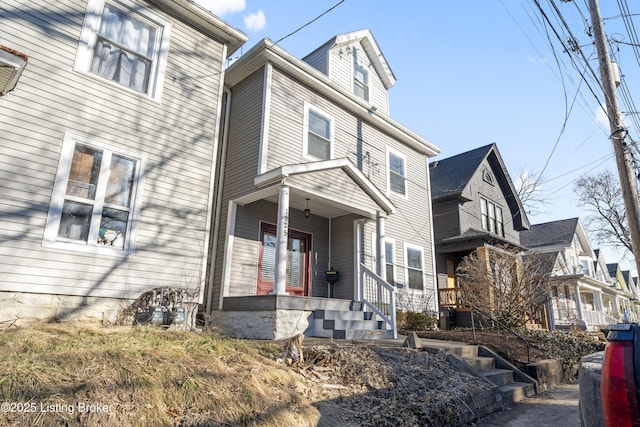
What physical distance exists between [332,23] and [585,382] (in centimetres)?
758

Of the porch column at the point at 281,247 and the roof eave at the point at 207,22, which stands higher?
the roof eave at the point at 207,22

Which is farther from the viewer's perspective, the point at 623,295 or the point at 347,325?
the point at 623,295

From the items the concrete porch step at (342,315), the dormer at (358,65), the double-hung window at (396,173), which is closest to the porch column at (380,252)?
the concrete porch step at (342,315)

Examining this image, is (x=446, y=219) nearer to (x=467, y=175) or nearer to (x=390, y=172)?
(x=467, y=175)

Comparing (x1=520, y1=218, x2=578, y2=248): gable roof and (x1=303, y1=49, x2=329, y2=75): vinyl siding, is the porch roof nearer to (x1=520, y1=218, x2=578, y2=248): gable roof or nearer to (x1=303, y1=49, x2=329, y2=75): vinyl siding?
(x1=303, y1=49, x2=329, y2=75): vinyl siding

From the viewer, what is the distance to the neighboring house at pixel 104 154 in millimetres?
5754

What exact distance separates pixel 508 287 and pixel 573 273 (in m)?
17.6

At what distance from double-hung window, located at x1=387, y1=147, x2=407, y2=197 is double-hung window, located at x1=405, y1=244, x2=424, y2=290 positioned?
188 cm

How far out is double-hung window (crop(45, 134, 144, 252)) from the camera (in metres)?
6.07

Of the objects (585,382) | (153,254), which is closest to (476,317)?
(153,254)

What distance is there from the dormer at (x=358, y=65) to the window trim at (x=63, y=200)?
6.85 m

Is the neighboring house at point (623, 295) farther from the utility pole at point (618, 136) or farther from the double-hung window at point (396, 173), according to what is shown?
the utility pole at point (618, 136)

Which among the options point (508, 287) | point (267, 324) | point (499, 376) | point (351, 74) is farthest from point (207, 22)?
point (508, 287)

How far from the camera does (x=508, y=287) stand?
11.3 m
